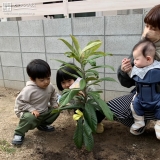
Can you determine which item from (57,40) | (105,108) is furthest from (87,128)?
(57,40)

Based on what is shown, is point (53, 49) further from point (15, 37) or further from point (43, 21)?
point (15, 37)

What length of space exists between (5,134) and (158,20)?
200cm

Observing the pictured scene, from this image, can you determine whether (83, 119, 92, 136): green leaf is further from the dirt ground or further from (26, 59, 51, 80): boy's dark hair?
(26, 59, 51, 80): boy's dark hair

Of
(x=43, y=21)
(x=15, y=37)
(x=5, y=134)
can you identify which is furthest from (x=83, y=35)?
(x=5, y=134)

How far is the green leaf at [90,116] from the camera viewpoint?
5.92 ft

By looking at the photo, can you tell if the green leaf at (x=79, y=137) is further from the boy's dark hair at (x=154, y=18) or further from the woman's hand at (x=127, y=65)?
the boy's dark hair at (x=154, y=18)

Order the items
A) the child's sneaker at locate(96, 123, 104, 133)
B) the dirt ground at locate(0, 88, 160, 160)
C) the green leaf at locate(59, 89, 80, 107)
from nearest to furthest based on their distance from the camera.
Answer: the green leaf at locate(59, 89, 80, 107) → the dirt ground at locate(0, 88, 160, 160) → the child's sneaker at locate(96, 123, 104, 133)

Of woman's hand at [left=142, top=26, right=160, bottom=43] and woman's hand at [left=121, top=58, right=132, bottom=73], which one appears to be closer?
woman's hand at [left=142, top=26, right=160, bottom=43]

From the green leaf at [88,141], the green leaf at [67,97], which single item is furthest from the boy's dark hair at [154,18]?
the green leaf at [88,141]

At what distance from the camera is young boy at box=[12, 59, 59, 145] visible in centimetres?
213

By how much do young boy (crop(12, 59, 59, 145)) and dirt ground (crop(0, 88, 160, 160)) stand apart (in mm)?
143

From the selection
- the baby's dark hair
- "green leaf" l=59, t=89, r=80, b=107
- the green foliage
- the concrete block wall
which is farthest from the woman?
the concrete block wall

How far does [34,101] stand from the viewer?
2.26 m

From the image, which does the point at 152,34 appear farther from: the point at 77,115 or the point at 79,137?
the point at 79,137
